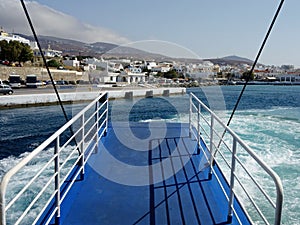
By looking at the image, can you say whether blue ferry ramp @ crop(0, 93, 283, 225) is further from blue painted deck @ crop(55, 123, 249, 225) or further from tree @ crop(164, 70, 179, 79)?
tree @ crop(164, 70, 179, 79)

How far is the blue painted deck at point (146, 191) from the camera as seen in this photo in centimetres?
173

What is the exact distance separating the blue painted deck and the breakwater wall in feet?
34.4

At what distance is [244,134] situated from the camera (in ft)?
20.9

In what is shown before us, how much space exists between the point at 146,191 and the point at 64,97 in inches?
702

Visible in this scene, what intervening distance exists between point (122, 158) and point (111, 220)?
1170mm

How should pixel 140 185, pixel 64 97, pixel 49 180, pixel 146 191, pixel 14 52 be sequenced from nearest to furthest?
pixel 49 180 → pixel 146 191 → pixel 140 185 → pixel 64 97 → pixel 14 52

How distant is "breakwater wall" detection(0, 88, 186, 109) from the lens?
15981 mm

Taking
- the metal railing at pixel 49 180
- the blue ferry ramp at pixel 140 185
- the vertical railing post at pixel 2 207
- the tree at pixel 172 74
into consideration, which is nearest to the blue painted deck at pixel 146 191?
the blue ferry ramp at pixel 140 185

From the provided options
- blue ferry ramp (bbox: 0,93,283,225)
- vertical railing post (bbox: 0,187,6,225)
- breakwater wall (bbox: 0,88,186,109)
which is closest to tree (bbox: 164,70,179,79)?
breakwater wall (bbox: 0,88,186,109)

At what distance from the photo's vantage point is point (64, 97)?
18.9 metres

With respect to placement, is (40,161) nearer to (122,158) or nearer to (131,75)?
(122,158)

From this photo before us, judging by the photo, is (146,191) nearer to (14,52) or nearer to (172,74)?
(172,74)

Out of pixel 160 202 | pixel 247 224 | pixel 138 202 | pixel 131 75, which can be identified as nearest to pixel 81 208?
pixel 138 202

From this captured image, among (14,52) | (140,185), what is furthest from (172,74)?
(140,185)
